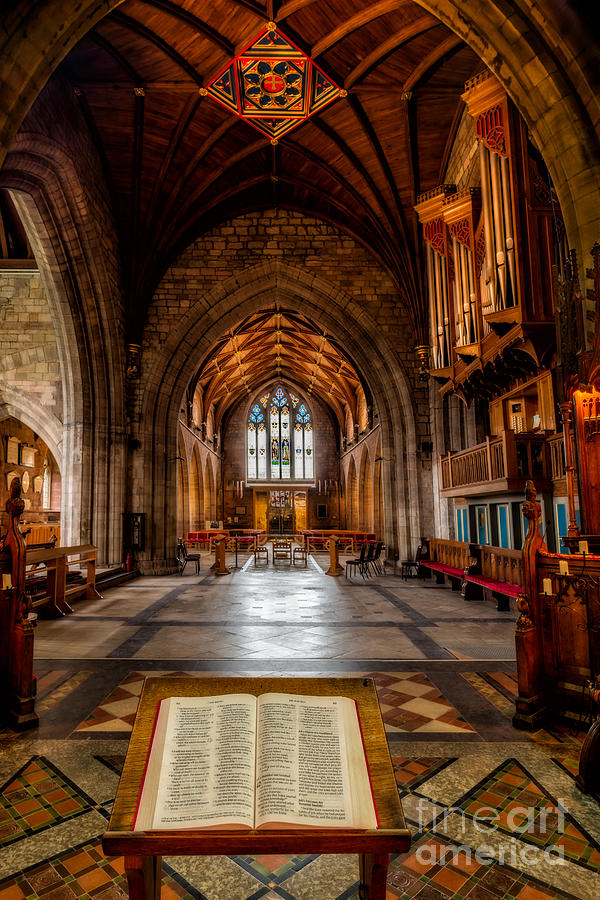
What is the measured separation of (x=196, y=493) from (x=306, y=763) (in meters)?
22.8

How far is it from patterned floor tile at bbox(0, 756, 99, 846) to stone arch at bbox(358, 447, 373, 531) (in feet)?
66.0

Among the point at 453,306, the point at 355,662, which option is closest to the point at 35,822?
the point at 355,662

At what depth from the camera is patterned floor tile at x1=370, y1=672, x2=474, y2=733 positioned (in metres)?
3.18

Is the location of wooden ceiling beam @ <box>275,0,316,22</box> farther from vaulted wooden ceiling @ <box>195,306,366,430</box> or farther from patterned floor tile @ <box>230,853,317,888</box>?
vaulted wooden ceiling @ <box>195,306,366,430</box>

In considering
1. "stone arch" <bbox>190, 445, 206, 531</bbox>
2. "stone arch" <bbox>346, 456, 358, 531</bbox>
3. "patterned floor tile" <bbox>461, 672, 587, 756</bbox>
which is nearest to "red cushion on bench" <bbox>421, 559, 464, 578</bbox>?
"patterned floor tile" <bbox>461, 672, 587, 756</bbox>

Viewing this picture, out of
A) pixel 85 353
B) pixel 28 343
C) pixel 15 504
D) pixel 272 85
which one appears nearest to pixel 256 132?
pixel 272 85

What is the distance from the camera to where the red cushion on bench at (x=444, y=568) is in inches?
345

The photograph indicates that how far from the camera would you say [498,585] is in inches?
272

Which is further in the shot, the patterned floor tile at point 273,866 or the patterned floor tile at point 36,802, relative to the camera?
the patterned floor tile at point 36,802

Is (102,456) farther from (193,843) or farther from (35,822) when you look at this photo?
(193,843)

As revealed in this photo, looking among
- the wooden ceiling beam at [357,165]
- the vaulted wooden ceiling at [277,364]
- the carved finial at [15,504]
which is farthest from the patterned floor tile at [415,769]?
the vaulted wooden ceiling at [277,364]

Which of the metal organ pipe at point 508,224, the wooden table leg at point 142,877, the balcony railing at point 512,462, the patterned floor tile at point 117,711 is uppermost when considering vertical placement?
the metal organ pipe at point 508,224

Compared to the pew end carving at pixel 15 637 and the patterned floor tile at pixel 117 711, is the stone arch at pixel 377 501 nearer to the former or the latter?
the patterned floor tile at pixel 117 711

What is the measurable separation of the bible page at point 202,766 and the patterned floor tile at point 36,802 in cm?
138
